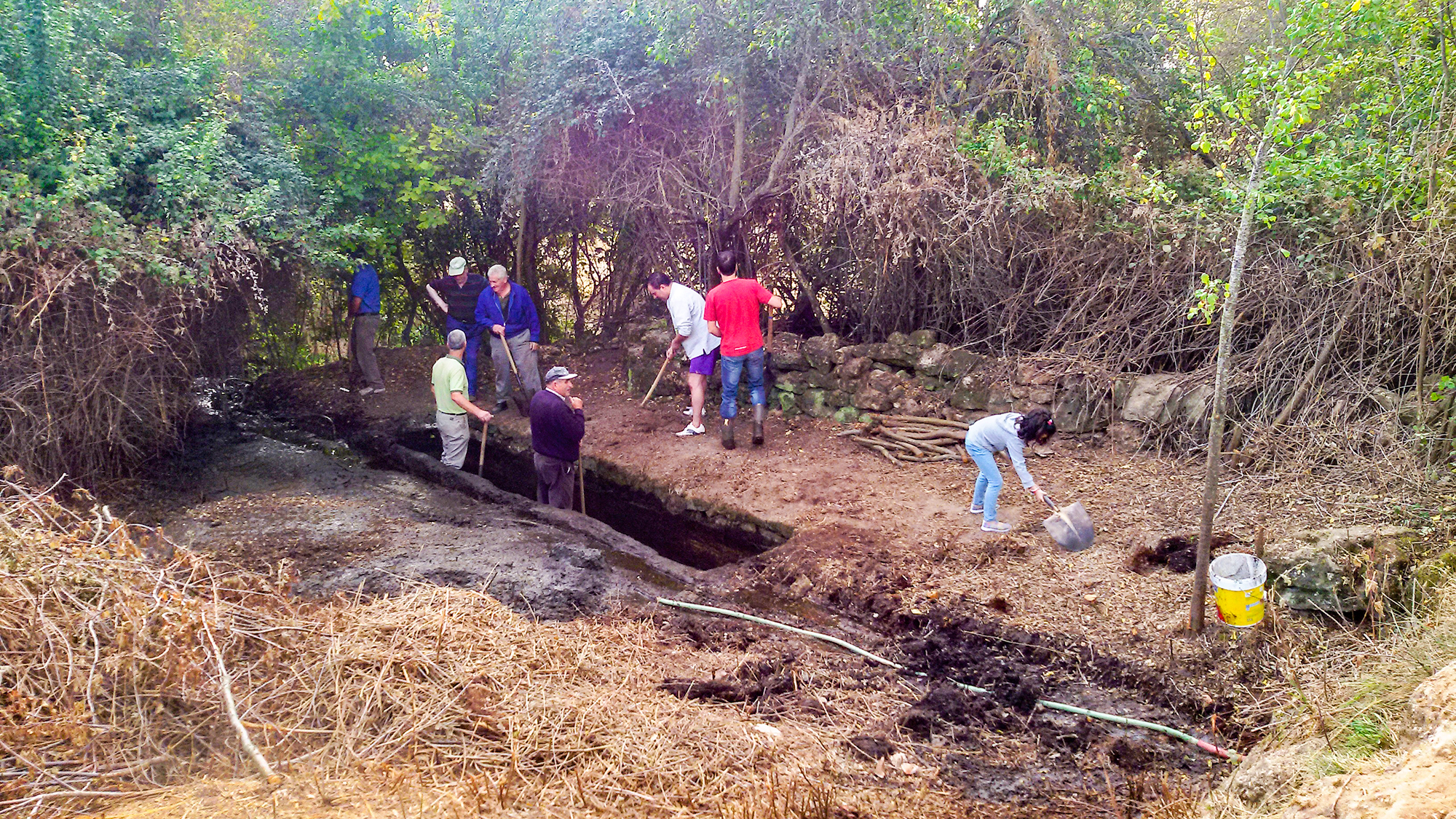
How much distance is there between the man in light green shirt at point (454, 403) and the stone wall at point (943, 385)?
2696 millimetres

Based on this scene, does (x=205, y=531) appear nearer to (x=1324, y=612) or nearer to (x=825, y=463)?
(x=825, y=463)

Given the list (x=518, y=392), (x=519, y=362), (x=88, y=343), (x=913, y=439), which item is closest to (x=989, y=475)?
(x=913, y=439)

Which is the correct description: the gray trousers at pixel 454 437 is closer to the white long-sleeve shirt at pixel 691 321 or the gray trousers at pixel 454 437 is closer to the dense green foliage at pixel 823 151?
the dense green foliage at pixel 823 151

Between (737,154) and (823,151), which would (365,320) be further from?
(823,151)

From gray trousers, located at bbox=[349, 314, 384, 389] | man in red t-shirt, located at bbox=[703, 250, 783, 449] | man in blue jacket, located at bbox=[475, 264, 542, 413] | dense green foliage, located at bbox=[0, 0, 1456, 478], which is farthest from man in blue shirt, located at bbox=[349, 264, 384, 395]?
man in red t-shirt, located at bbox=[703, 250, 783, 449]

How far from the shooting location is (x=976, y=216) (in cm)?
884

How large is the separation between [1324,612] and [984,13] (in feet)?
22.0

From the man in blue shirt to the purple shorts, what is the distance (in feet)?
15.8

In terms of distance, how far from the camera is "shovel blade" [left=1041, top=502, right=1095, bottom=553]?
6184 millimetres

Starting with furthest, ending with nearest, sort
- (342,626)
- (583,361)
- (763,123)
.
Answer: (583,361) < (763,123) < (342,626)

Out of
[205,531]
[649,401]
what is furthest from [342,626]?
[649,401]

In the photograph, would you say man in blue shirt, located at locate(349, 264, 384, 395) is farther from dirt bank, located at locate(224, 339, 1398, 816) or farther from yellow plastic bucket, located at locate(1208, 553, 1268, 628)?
yellow plastic bucket, located at locate(1208, 553, 1268, 628)

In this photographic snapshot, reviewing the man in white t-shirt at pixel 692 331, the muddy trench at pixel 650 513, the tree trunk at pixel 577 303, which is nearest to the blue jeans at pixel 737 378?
the man in white t-shirt at pixel 692 331

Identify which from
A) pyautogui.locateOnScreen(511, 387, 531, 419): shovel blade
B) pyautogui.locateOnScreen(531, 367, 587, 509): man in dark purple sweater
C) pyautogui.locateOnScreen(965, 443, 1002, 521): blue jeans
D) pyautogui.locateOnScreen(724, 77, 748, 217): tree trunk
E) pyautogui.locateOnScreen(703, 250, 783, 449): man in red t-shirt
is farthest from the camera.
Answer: pyautogui.locateOnScreen(511, 387, 531, 419): shovel blade
